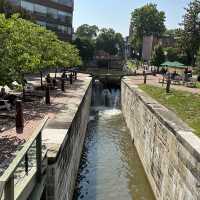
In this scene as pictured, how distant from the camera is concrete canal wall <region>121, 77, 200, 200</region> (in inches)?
413

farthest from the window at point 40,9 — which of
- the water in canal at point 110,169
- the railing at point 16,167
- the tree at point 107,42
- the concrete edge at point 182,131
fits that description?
the railing at point 16,167

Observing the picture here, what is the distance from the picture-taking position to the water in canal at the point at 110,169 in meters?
15.5

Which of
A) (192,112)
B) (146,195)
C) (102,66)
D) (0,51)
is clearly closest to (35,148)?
(0,51)

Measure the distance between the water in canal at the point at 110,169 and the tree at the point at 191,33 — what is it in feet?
118

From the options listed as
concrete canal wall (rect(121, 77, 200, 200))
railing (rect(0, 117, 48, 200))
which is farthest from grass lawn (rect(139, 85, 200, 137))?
railing (rect(0, 117, 48, 200))

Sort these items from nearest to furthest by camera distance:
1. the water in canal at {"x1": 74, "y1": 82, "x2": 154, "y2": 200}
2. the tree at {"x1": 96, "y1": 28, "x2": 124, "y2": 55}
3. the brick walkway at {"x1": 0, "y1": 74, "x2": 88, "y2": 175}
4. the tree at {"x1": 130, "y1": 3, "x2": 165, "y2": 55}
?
the brick walkway at {"x1": 0, "y1": 74, "x2": 88, "y2": 175}, the water in canal at {"x1": 74, "y1": 82, "x2": 154, "y2": 200}, the tree at {"x1": 130, "y1": 3, "x2": 165, "y2": 55}, the tree at {"x1": 96, "y1": 28, "x2": 124, "y2": 55}

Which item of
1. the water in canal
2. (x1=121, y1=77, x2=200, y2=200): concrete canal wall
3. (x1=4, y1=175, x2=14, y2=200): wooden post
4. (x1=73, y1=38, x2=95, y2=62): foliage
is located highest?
(x1=73, y1=38, x2=95, y2=62): foliage

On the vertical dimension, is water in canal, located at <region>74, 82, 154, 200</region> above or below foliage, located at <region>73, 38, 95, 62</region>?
below

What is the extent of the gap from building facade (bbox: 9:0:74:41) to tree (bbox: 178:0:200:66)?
953 inches

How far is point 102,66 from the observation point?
3816 inches

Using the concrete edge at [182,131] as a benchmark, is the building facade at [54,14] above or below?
above

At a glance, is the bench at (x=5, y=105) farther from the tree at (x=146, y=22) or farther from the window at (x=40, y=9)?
the tree at (x=146, y=22)

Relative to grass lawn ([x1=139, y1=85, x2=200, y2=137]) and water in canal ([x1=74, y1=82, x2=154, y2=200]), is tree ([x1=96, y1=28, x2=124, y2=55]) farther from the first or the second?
grass lawn ([x1=139, y1=85, x2=200, y2=137])

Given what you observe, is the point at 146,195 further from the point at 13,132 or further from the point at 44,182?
the point at 44,182
